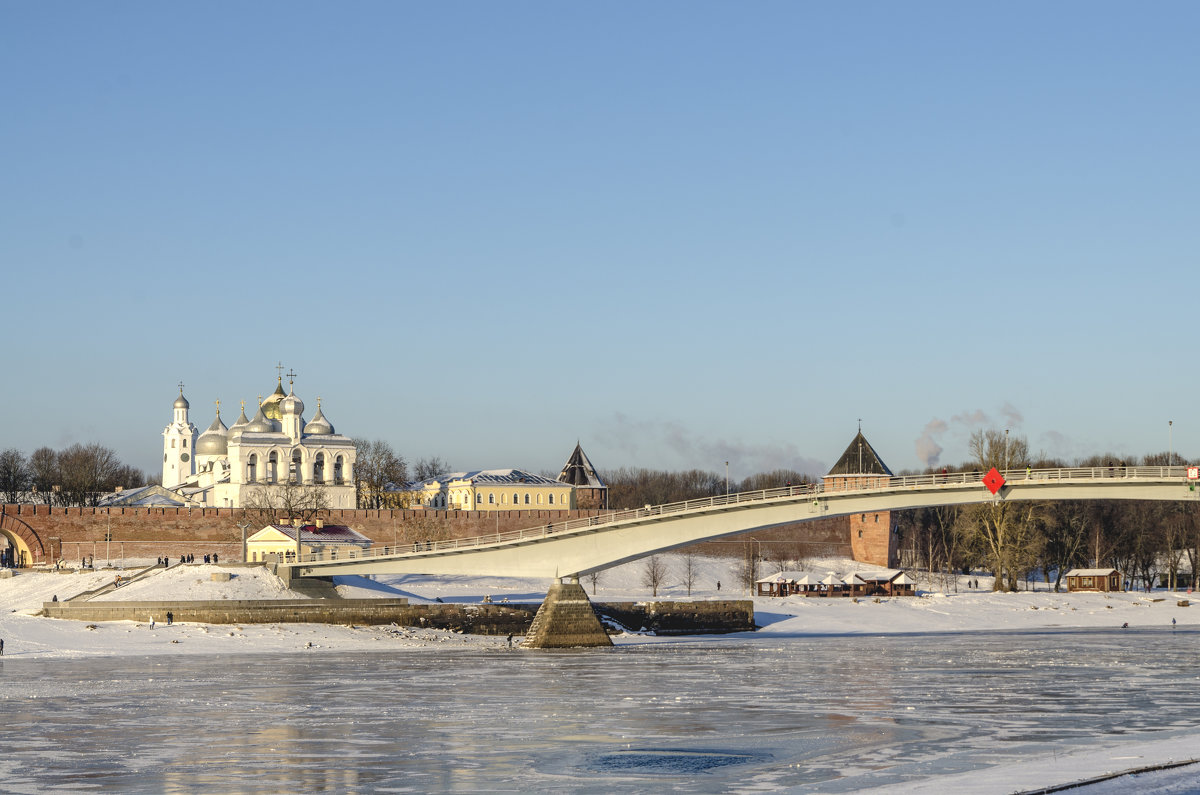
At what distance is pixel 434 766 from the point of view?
63.3 feet

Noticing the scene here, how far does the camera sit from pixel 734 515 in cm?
4594

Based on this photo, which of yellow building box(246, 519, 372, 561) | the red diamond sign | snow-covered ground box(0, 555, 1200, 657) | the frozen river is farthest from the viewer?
yellow building box(246, 519, 372, 561)

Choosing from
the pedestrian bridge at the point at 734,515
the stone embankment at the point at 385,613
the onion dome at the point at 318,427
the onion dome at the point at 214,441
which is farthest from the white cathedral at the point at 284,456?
the pedestrian bridge at the point at 734,515

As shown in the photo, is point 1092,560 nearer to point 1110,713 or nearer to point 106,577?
point 106,577

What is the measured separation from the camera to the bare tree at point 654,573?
72750 millimetres

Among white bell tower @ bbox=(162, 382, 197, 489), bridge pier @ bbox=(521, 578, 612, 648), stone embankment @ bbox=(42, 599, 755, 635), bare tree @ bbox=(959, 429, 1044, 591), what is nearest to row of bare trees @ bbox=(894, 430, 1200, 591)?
bare tree @ bbox=(959, 429, 1044, 591)

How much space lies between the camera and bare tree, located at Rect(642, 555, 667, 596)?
7275cm

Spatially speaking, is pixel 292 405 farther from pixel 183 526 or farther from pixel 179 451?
pixel 179 451

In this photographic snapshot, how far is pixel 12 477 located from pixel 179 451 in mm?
19143

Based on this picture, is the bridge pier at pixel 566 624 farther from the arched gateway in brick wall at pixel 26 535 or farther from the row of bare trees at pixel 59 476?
the row of bare trees at pixel 59 476

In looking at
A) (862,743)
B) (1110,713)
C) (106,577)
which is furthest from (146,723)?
(106,577)

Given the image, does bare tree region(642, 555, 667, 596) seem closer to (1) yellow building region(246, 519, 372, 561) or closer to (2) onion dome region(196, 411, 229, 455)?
(1) yellow building region(246, 519, 372, 561)

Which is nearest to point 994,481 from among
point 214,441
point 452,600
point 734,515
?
point 734,515

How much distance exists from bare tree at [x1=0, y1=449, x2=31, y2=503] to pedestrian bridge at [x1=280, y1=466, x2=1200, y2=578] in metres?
63.8
